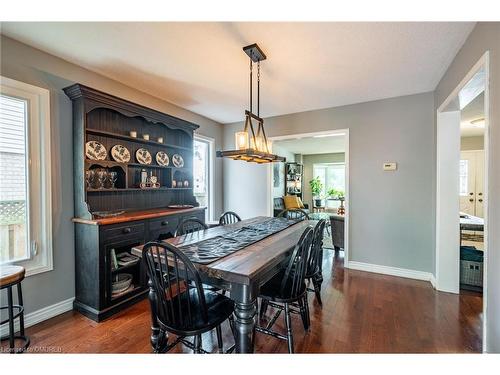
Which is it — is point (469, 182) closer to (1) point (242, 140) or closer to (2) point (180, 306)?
(1) point (242, 140)

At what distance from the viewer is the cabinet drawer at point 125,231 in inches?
89.7

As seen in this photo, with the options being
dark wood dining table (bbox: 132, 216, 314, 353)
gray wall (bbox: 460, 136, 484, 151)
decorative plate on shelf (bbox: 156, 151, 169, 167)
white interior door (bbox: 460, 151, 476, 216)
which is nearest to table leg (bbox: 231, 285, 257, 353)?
dark wood dining table (bbox: 132, 216, 314, 353)

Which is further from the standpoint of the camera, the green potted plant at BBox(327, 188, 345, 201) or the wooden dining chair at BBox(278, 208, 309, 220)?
the green potted plant at BBox(327, 188, 345, 201)

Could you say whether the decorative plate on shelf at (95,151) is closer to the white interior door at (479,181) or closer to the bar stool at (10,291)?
the bar stool at (10,291)

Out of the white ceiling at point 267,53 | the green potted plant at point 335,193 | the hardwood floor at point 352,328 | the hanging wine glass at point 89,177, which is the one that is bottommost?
the hardwood floor at point 352,328

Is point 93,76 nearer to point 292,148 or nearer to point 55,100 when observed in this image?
point 55,100

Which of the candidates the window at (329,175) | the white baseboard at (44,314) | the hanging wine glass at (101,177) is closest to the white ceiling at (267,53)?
the hanging wine glass at (101,177)

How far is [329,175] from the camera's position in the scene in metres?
9.16

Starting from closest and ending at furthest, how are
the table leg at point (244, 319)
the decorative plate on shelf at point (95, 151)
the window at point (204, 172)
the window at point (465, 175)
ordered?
the table leg at point (244, 319) → the decorative plate on shelf at point (95, 151) → the window at point (204, 172) → the window at point (465, 175)

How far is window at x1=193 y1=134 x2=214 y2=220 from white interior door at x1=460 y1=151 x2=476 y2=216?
598 cm

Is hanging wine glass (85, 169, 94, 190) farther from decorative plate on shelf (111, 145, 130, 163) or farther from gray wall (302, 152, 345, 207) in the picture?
gray wall (302, 152, 345, 207)

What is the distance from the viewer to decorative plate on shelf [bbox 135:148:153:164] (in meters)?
3.03

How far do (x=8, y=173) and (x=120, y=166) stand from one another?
92 cm

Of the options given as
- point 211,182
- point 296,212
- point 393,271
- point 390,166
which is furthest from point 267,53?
point 393,271
